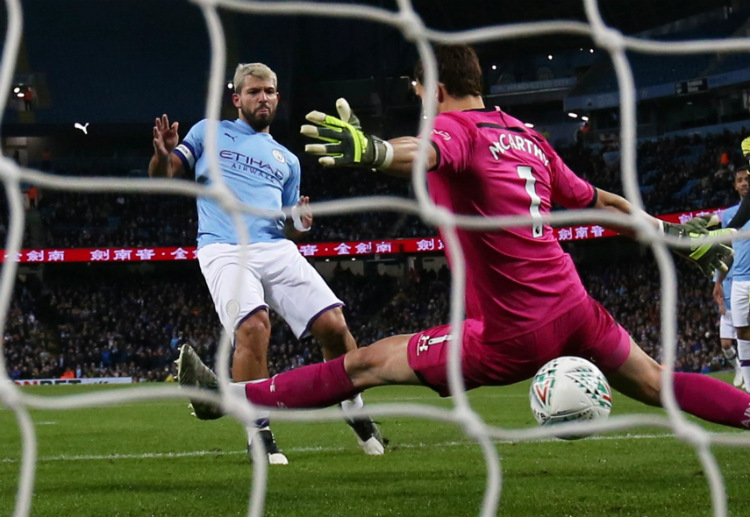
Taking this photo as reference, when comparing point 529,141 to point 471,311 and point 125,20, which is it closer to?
point 471,311

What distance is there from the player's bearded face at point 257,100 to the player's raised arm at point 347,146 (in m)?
2.54

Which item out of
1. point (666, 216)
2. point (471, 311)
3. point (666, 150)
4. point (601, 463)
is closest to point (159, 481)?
point (471, 311)

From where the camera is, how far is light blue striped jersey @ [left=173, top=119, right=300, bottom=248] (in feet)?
18.2

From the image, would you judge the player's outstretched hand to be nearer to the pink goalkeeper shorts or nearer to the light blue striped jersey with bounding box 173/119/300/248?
the light blue striped jersey with bounding box 173/119/300/248

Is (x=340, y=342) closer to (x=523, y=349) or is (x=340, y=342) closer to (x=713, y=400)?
(x=523, y=349)

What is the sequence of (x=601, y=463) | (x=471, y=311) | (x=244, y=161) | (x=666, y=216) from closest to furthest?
(x=471, y=311) → (x=601, y=463) → (x=244, y=161) → (x=666, y=216)

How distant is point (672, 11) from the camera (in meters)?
34.1

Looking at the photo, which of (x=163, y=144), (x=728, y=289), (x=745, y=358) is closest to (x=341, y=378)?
(x=163, y=144)

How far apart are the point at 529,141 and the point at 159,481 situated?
2294mm

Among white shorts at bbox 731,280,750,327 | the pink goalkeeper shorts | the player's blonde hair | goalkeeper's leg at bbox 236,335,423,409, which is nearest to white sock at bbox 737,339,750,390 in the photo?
white shorts at bbox 731,280,750,327

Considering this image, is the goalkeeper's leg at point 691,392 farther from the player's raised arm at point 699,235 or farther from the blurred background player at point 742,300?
the blurred background player at point 742,300

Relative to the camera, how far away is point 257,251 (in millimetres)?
5629

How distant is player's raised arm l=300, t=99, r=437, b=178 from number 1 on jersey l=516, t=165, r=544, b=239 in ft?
2.69

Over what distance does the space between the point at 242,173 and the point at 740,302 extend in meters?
5.22
